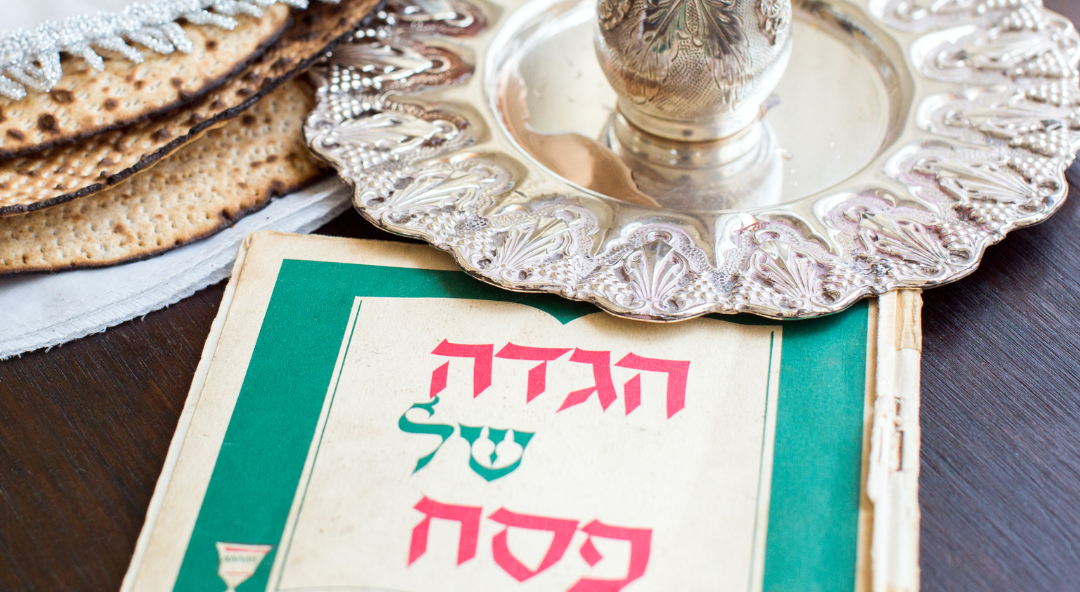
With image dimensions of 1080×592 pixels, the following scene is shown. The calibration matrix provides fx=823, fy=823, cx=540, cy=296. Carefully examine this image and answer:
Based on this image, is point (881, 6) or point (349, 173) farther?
point (881, 6)

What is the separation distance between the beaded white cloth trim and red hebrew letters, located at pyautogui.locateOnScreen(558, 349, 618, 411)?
A: 0.98 ft

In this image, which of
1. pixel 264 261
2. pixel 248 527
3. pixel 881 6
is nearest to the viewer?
pixel 248 527

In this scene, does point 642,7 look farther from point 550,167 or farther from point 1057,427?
point 1057,427

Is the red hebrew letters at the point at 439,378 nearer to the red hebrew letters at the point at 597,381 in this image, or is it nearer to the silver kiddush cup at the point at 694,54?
the red hebrew letters at the point at 597,381

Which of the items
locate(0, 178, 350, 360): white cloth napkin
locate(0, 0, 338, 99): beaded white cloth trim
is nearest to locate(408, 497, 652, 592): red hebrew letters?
locate(0, 178, 350, 360): white cloth napkin

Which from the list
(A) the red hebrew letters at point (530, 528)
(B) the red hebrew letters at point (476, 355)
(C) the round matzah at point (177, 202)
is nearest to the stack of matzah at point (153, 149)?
(C) the round matzah at point (177, 202)

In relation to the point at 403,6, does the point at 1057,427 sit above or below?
below

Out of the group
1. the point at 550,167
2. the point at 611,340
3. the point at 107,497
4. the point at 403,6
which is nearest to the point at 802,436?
the point at 611,340

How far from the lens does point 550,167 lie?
562 mm

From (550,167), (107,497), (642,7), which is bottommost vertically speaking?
(107,497)

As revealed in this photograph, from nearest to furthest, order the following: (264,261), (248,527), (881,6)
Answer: (248,527) < (264,261) < (881,6)

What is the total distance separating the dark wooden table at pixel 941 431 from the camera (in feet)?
1.30

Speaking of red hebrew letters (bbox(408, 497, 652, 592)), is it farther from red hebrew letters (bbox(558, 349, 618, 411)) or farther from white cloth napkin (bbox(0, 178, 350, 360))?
white cloth napkin (bbox(0, 178, 350, 360))

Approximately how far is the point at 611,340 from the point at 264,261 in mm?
219
